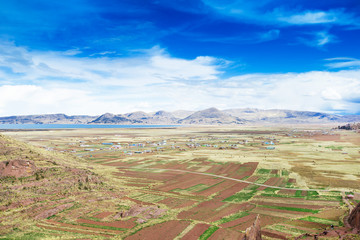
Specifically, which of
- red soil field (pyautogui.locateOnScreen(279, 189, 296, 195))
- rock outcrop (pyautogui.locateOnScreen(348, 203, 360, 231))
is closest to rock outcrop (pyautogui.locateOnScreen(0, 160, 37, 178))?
red soil field (pyautogui.locateOnScreen(279, 189, 296, 195))

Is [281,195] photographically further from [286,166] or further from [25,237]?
[25,237]

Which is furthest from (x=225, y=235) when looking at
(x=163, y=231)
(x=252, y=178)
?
(x=252, y=178)

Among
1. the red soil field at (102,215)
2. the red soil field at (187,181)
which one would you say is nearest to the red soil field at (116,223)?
the red soil field at (102,215)

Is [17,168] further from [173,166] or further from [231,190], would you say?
[173,166]

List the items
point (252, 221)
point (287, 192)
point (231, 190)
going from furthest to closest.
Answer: point (231, 190)
point (287, 192)
point (252, 221)

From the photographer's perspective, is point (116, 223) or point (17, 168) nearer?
point (116, 223)

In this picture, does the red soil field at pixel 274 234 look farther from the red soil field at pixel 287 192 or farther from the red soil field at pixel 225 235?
the red soil field at pixel 287 192

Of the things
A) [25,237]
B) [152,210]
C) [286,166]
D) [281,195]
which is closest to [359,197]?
[281,195]

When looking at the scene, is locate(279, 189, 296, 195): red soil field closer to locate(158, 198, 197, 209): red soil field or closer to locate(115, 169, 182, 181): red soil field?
locate(158, 198, 197, 209): red soil field
